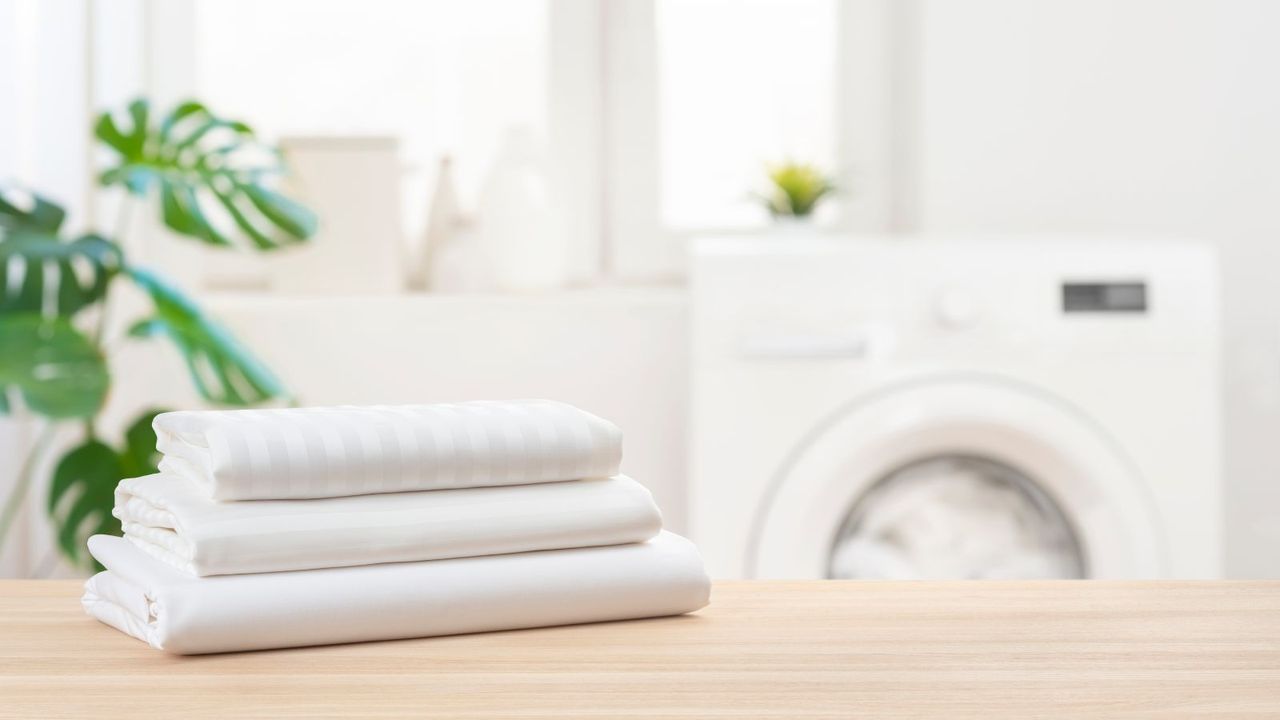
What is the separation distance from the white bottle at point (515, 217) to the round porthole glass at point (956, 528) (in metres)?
0.76

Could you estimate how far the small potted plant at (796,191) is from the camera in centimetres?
216

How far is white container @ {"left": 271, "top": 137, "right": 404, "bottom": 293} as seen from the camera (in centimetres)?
216

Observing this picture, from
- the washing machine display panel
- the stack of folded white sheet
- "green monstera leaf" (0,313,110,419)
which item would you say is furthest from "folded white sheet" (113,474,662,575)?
the washing machine display panel

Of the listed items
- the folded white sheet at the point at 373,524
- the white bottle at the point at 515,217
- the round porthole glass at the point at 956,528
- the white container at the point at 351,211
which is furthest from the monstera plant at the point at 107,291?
the folded white sheet at the point at 373,524

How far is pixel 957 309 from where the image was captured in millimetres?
1620

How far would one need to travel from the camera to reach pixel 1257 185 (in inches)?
82.3

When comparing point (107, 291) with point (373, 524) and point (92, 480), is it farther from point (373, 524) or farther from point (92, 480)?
point (373, 524)

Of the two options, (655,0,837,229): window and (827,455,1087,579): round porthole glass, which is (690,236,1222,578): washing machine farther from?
(655,0,837,229): window

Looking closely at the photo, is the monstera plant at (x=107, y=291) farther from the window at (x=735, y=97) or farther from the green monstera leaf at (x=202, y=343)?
the window at (x=735, y=97)

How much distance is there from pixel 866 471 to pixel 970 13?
827mm

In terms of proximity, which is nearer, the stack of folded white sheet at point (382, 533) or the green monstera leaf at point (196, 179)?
the stack of folded white sheet at point (382, 533)

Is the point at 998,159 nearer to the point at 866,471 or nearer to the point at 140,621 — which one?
the point at 866,471

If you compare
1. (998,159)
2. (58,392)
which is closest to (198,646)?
(58,392)

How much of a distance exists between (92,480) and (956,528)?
1054 millimetres
